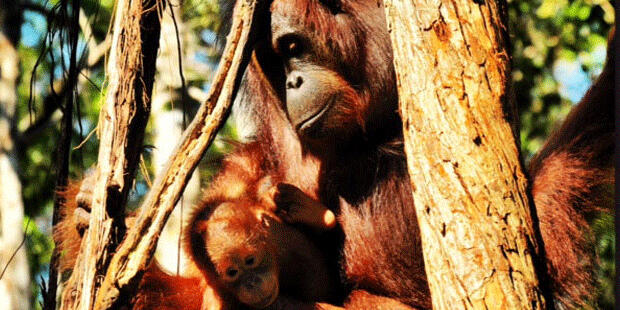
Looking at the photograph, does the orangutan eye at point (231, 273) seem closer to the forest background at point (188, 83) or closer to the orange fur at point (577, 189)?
the orange fur at point (577, 189)

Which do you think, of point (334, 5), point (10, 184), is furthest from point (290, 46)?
point (10, 184)

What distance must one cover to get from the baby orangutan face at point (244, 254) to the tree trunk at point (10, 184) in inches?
184

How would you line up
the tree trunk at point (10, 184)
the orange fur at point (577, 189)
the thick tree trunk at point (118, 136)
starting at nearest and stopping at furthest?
the thick tree trunk at point (118, 136)
the orange fur at point (577, 189)
the tree trunk at point (10, 184)

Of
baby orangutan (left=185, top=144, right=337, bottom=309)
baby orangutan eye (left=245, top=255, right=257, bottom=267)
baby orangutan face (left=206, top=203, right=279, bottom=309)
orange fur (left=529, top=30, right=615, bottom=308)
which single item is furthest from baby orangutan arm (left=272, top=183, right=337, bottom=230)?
orange fur (left=529, top=30, right=615, bottom=308)

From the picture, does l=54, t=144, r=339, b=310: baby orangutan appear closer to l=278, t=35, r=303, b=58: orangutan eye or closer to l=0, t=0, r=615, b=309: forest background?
l=278, t=35, r=303, b=58: orangutan eye

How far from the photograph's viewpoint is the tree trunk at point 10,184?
7.85 meters

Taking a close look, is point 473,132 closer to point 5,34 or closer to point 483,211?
point 483,211

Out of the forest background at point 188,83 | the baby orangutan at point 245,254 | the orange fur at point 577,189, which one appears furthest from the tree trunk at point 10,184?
the orange fur at point 577,189

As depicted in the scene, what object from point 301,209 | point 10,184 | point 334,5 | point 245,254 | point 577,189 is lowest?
point 10,184

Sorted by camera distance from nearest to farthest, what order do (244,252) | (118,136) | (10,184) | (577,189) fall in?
(118,136)
(577,189)
(244,252)
(10,184)

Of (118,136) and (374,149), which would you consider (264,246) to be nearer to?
(374,149)

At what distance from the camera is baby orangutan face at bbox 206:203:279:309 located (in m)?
3.12

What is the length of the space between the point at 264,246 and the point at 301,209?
0.23 meters

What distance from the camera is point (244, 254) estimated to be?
3215mm
